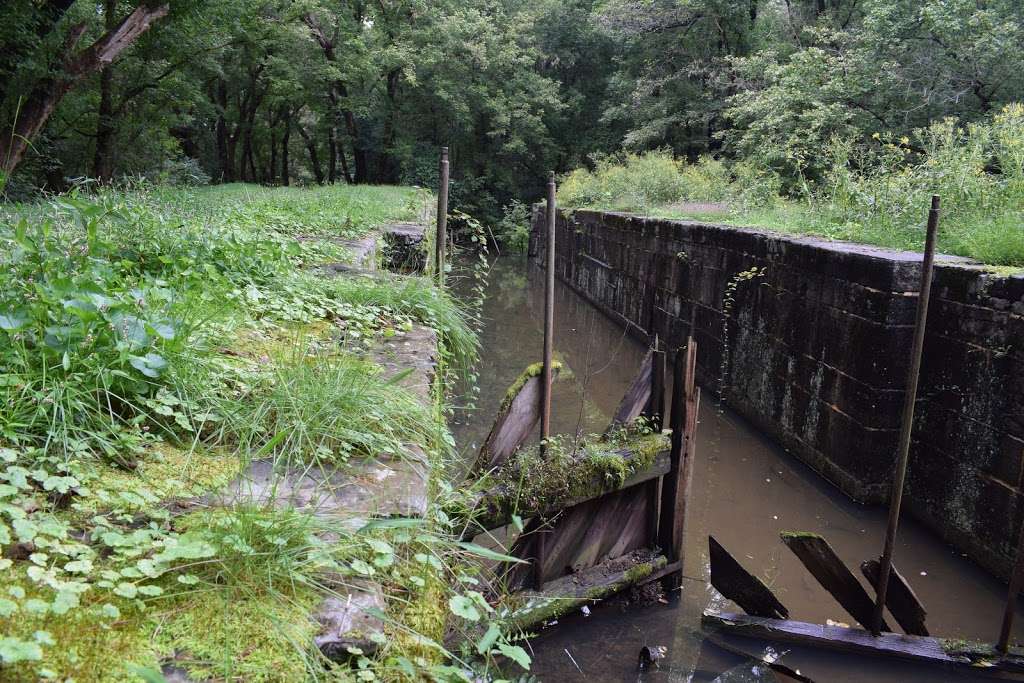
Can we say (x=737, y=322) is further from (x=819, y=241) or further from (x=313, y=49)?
(x=313, y=49)

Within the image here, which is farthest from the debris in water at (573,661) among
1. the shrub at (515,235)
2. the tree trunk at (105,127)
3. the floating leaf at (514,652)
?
the shrub at (515,235)

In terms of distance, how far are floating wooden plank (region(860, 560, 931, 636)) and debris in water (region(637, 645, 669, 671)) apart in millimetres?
1126

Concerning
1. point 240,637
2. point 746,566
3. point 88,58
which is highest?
point 88,58

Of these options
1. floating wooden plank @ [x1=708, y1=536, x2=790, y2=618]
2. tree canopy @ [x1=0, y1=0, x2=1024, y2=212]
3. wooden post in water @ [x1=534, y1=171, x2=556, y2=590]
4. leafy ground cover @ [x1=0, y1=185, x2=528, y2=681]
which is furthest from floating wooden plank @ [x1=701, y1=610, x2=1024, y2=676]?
tree canopy @ [x1=0, y1=0, x2=1024, y2=212]

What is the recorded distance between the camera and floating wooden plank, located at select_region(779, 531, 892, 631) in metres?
3.88

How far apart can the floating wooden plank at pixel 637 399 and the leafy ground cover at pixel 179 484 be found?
155cm

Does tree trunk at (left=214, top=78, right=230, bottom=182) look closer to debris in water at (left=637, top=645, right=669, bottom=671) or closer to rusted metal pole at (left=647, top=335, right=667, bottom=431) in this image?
rusted metal pole at (left=647, top=335, right=667, bottom=431)

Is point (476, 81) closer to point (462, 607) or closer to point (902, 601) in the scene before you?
point (902, 601)

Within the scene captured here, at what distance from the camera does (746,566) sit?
5.07 m

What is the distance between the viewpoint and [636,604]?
4426mm

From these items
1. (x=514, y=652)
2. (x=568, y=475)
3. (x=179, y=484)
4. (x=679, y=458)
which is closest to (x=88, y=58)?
(x=568, y=475)

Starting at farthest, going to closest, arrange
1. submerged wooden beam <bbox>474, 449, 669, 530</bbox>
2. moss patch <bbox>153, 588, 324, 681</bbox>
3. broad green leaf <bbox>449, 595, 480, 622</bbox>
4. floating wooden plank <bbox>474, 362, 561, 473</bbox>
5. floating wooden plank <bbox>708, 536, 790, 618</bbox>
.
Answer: floating wooden plank <bbox>708, 536, 790, 618</bbox>
floating wooden plank <bbox>474, 362, 561, 473</bbox>
submerged wooden beam <bbox>474, 449, 669, 530</bbox>
broad green leaf <bbox>449, 595, 480, 622</bbox>
moss patch <bbox>153, 588, 324, 681</bbox>

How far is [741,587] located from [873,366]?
102 inches

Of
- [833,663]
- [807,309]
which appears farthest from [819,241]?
[833,663]
